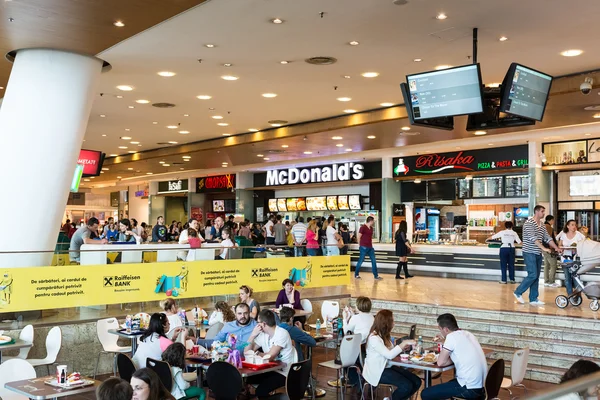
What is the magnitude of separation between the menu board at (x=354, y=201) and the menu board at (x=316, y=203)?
1.19 meters

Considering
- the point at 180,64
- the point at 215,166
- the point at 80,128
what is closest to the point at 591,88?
the point at 180,64

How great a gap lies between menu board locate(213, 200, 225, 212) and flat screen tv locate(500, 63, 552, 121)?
62.0 feet

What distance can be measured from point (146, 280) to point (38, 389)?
12.1 ft

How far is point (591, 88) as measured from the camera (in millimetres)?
8938

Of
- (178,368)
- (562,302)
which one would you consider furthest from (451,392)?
(562,302)

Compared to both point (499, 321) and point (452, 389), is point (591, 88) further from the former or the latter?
point (452, 389)

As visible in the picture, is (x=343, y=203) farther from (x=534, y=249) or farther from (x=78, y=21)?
(x=78, y=21)

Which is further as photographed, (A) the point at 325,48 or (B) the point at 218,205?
(B) the point at 218,205

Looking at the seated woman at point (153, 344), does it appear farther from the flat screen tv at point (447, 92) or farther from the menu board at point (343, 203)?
the menu board at point (343, 203)

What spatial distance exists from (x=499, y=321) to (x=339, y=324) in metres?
2.77

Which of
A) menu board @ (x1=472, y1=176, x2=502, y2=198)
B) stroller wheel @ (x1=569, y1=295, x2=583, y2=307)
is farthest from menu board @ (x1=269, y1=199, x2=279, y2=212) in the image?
stroller wheel @ (x1=569, y1=295, x2=583, y2=307)

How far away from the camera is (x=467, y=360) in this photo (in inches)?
213

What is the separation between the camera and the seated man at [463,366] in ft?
17.7

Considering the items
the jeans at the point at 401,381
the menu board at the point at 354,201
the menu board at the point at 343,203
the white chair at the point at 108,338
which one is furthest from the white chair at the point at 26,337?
the menu board at the point at 343,203
